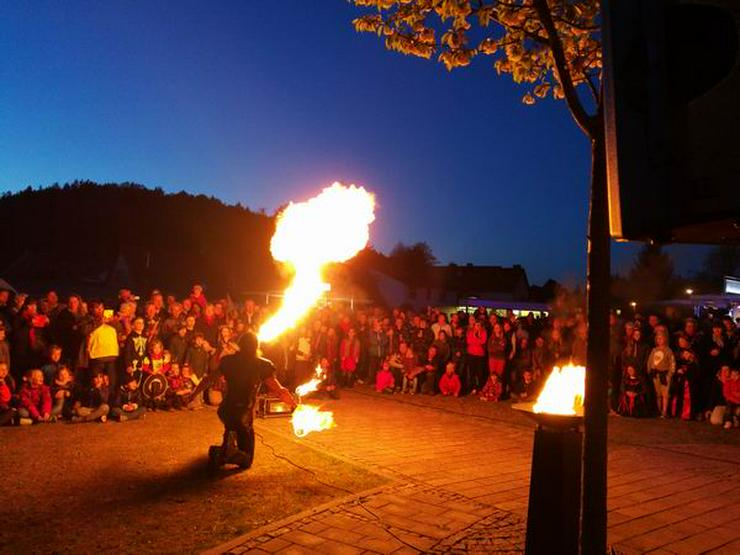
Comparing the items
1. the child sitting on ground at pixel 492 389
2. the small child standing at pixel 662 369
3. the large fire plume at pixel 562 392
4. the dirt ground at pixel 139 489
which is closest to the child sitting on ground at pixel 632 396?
the small child standing at pixel 662 369

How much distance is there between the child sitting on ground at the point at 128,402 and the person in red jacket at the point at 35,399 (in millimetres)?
1071

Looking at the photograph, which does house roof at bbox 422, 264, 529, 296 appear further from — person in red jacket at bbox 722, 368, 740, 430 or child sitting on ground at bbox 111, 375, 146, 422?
child sitting on ground at bbox 111, 375, 146, 422

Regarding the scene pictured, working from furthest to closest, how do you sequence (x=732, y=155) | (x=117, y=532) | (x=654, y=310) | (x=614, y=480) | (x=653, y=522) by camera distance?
(x=654, y=310)
(x=614, y=480)
(x=653, y=522)
(x=117, y=532)
(x=732, y=155)

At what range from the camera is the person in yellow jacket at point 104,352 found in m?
11.6

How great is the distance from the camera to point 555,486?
4.55 meters

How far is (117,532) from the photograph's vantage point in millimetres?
5469

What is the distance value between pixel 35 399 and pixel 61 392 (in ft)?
1.38

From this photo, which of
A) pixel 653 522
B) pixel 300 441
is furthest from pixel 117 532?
pixel 653 522

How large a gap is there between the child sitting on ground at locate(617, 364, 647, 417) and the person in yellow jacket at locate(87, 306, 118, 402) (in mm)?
10144

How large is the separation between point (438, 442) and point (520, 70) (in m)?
5.76

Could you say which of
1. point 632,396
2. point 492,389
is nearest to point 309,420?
point 492,389

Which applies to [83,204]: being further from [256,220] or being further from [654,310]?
[654,310]

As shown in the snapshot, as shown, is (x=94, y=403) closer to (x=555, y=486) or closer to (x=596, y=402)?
(x=555, y=486)

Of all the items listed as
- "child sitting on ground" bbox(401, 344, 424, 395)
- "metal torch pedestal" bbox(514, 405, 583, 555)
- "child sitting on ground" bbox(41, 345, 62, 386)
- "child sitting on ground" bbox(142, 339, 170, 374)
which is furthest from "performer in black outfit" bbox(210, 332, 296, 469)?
"child sitting on ground" bbox(401, 344, 424, 395)
